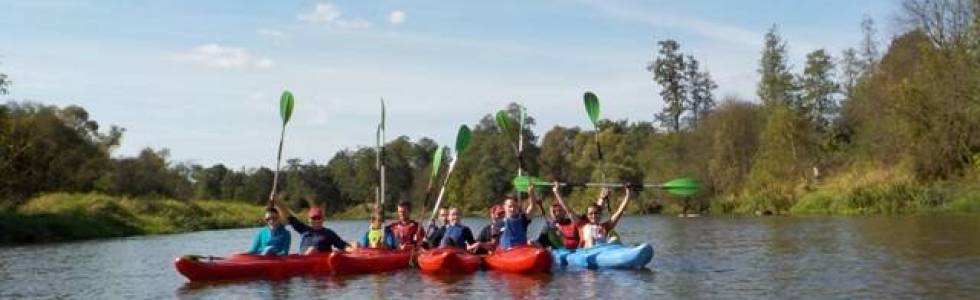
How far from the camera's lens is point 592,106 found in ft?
65.3

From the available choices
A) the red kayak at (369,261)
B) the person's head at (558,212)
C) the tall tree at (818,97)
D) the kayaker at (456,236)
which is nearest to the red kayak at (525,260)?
the kayaker at (456,236)

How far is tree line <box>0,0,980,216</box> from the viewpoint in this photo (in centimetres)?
3844

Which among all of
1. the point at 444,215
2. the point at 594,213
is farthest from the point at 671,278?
the point at 444,215

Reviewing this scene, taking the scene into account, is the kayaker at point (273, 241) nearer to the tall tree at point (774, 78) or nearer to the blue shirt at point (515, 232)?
the blue shirt at point (515, 232)

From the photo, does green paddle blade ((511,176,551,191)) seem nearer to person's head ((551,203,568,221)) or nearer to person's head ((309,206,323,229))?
person's head ((551,203,568,221))

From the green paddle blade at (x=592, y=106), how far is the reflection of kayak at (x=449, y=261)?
5.13 meters

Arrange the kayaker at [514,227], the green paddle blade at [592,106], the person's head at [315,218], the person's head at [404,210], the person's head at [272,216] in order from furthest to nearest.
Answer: the green paddle blade at [592,106], the person's head at [404,210], the person's head at [315,218], the kayaker at [514,227], the person's head at [272,216]

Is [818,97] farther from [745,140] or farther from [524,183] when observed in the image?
[524,183]

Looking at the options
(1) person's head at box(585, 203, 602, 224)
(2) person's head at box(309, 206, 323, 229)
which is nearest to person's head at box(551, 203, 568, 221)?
(1) person's head at box(585, 203, 602, 224)

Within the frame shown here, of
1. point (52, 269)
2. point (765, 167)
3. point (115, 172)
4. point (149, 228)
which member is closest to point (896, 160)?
point (765, 167)

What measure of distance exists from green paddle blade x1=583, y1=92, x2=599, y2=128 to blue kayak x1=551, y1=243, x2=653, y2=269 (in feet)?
15.5

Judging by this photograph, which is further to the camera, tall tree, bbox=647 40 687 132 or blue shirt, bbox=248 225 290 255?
tall tree, bbox=647 40 687 132

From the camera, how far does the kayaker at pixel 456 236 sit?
653 inches

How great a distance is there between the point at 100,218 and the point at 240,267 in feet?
77.3
